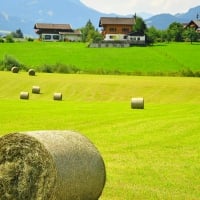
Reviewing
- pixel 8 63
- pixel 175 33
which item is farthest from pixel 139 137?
pixel 175 33

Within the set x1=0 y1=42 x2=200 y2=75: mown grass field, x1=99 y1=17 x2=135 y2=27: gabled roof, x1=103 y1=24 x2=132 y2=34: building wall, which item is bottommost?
x1=0 y1=42 x2=200 y2=75: mown grass field

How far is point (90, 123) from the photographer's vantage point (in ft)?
99.6

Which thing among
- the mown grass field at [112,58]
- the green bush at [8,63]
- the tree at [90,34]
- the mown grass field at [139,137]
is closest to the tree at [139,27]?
the tree at [90,34]

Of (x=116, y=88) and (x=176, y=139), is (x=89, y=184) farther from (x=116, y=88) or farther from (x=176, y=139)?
(x=116, y=88)

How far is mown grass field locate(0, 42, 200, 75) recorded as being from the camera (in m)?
91.4

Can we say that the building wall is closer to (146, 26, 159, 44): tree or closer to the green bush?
(146, 26, 159, 44): tree

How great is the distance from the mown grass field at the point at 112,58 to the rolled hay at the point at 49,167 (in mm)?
68306

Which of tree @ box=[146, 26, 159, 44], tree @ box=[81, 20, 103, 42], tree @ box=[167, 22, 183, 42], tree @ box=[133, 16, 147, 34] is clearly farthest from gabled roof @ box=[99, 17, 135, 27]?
tree @ box=[167, 22, 183, 42]

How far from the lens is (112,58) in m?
104

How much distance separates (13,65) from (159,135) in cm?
6036

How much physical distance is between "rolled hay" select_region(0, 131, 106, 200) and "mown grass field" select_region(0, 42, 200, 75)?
6831cm

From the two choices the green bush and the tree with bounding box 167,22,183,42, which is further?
the tree with bounding box 167,22,183,42

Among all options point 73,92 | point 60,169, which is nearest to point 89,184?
point 60,169

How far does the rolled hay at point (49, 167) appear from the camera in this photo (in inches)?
483
